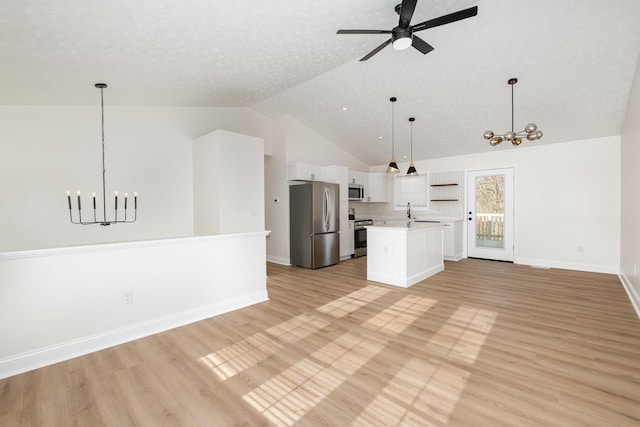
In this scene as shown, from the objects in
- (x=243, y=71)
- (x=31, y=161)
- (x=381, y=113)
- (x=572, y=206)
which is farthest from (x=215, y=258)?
(x=572, y=206)

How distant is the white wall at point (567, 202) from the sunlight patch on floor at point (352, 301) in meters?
3.88

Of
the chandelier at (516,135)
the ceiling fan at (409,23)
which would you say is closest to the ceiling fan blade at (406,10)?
the ceiling fan at (409,23)

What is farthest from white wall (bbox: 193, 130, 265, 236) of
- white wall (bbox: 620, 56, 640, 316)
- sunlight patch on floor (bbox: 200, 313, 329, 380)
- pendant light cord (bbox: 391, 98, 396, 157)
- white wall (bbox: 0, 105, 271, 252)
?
white wall (bbox: 620, 56, 640, 316)

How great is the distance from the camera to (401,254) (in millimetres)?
4535

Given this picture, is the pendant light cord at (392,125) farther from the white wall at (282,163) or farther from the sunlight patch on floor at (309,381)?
the sunlight patch on floor at (309,381)

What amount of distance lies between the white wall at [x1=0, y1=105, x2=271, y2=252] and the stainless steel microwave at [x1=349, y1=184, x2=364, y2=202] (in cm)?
333

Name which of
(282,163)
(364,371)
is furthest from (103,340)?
(282,163)

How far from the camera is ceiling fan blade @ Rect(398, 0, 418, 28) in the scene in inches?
87.7

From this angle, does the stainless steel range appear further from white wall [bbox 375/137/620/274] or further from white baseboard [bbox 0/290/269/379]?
white baseboard [bbox 0/290/269/379]

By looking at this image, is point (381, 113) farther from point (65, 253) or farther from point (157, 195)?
point (65, 253)

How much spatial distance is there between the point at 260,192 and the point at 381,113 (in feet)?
9.06

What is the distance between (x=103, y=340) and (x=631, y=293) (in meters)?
6.17

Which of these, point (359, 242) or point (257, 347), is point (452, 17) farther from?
point (359, 242)

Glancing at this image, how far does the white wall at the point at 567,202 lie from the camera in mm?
5281
